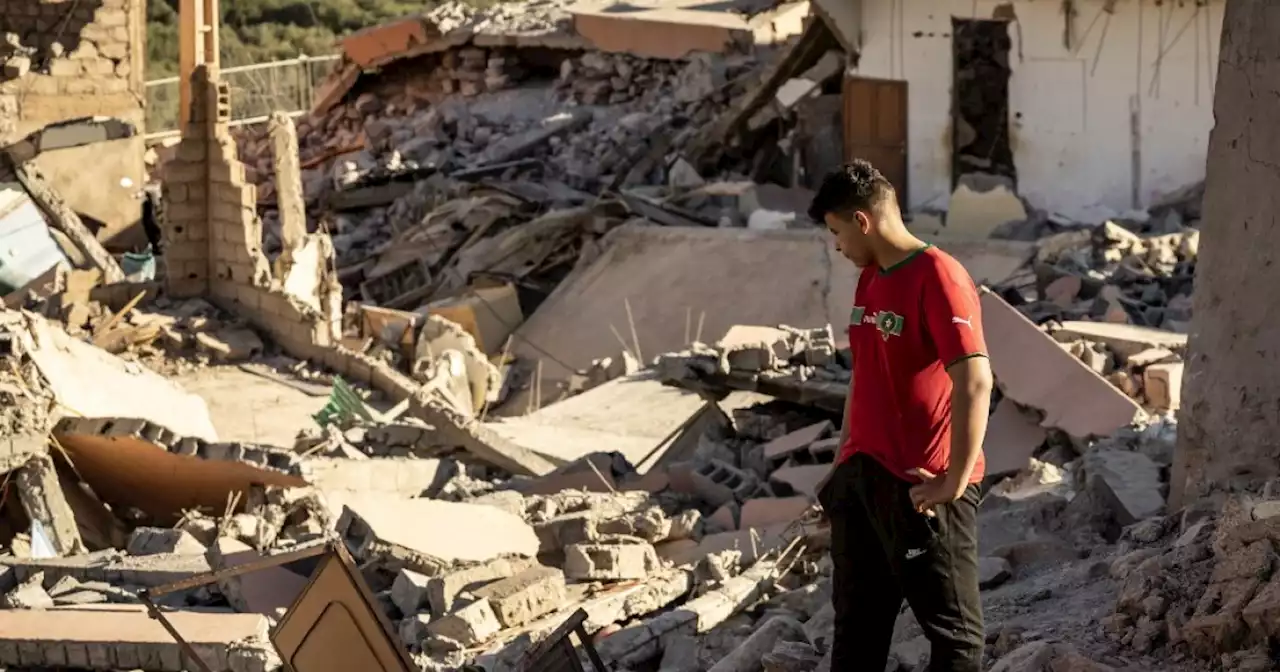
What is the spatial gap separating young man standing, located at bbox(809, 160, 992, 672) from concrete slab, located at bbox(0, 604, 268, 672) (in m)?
3.25

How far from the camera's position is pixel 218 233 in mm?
15430

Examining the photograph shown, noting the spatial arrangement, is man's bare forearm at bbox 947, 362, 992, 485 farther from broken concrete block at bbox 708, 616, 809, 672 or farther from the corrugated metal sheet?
the corrugated metal sheet

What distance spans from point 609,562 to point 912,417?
3696mm

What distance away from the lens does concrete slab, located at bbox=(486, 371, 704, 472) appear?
12109 mm

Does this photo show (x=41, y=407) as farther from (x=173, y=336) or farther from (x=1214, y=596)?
(x=1214, y=596)

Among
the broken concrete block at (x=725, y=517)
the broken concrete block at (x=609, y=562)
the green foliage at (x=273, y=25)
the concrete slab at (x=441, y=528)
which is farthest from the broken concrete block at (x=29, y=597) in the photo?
the green foliage at (x=273, y=25)

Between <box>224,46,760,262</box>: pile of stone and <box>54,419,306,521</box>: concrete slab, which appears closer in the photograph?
<box>54,419,306,521</box>: concrete slab

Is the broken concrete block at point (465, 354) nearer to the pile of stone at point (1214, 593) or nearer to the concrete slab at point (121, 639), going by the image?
the concrete slab at point (121, 639)

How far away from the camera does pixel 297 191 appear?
17781 mm

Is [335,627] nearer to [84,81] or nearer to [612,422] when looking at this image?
[612,422]

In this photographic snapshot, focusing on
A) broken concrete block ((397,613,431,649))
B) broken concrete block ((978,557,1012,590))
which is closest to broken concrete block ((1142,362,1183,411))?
broken concrete block ((978,557,1012,590))

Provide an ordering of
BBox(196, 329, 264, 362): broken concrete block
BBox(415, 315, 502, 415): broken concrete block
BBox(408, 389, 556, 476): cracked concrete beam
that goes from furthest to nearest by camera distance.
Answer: BBox(415, 315, 502, 415): broken concrete block → BBox(196, 329, 264, 362): broken concrete block → BBox(408, 389, 556, 476): cracked concrete beam

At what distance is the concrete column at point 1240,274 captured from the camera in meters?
5.73

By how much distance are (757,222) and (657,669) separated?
13748 millimetres
